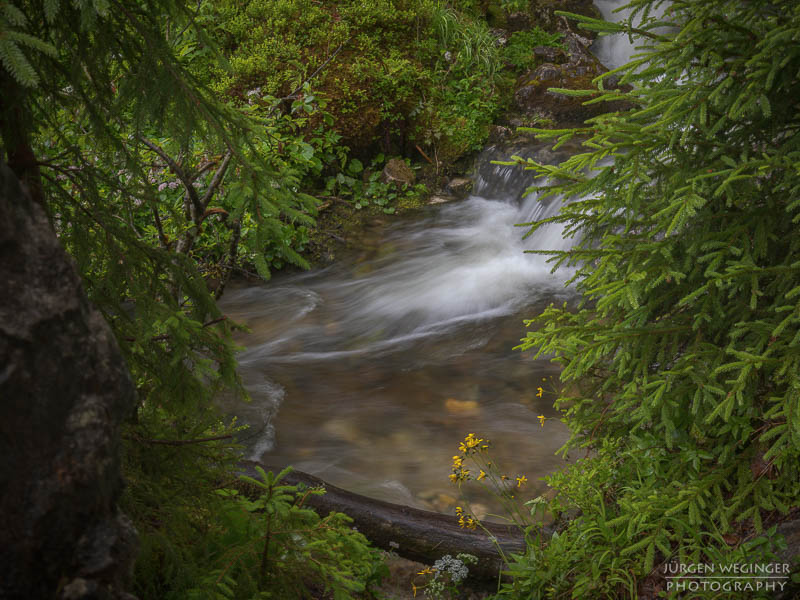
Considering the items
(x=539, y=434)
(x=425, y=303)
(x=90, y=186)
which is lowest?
(x=539, y=434)

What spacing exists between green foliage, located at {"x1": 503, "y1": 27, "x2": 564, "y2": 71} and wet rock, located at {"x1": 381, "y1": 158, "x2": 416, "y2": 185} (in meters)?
3.30

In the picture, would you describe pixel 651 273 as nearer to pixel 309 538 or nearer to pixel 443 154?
pixel 309 538

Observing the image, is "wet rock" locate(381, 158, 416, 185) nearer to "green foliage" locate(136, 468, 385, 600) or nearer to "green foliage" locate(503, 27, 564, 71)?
"green foliage" locate(503, 27, 564, 71)

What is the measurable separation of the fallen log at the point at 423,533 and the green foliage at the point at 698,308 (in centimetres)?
26

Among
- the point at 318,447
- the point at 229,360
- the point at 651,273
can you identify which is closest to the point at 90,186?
the point at 229,360

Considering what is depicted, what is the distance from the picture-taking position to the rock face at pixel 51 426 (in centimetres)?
124

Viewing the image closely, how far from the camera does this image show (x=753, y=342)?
Answer: 2.57 meters

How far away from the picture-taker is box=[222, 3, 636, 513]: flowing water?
486cm

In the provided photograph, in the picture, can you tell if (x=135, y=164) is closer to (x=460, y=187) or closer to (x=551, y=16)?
(x=460, y=187)

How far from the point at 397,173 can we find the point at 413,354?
4.33 meters

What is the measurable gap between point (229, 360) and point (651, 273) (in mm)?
1887

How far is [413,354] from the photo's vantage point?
21.4 feet

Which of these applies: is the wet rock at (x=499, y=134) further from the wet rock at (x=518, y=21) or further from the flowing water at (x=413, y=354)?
the wet rock at (x=518, y=21)

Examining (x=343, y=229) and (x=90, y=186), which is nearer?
(x=90, y=186)
